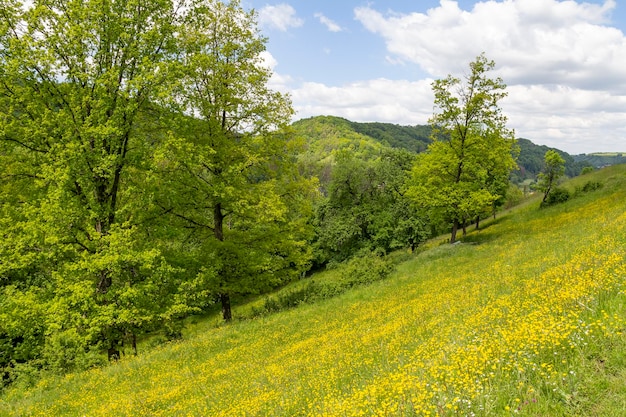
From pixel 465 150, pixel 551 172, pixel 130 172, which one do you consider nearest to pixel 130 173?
pixel 130 172

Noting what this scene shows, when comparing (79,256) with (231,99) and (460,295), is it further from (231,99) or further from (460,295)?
(460,295)

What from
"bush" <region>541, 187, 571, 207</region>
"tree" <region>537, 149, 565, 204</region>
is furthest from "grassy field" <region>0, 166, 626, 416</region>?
"tree" <region>537, 149, 565, 204</region>

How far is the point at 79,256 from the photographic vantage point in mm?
14617

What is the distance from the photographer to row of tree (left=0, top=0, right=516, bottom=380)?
13.4 meters

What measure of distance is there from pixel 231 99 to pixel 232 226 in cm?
719

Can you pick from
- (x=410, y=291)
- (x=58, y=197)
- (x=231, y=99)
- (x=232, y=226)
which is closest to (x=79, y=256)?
(x=58, y=197)

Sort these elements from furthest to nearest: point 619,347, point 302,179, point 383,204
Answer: point 383,204
point 302,179
point 619,347

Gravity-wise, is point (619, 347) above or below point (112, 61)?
below

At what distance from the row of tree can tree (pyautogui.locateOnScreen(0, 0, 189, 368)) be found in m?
0.06

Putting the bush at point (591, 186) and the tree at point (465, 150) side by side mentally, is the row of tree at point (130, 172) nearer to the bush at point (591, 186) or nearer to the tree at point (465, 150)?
the tree at point (465, 150)

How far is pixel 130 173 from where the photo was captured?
15.5 metres

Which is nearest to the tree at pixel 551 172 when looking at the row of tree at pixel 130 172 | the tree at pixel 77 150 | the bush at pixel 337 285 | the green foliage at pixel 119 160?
the bush at pixel 337 285

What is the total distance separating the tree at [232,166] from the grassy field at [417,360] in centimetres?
384

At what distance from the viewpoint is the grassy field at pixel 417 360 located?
4531mm
